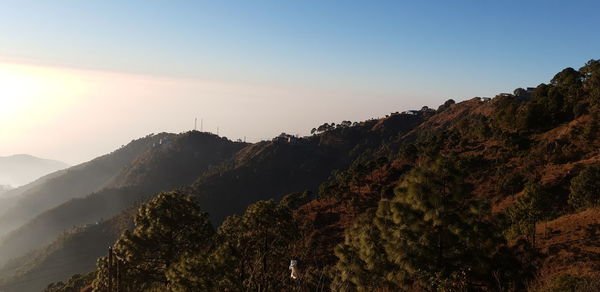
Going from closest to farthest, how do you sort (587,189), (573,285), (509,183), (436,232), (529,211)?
(573,285)
(436,232)
(529,211)
(587,189)
(509,183)

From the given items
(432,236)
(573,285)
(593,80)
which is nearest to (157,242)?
(432,236)

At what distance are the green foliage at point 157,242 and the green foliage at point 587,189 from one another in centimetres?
3280

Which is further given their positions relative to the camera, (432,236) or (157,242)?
(157,242)

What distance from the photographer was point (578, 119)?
59562 millimetres

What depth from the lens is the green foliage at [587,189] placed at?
34594 mm

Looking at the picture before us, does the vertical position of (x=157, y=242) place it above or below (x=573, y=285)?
below

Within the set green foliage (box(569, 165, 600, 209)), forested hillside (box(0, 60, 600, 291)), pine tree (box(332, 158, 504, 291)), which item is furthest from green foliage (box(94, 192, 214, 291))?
green foliage (box(569, 165, 600, 209))

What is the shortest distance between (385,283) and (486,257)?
384cm

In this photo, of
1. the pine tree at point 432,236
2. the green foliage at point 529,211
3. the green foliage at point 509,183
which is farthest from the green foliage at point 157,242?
the green foliage at point 509,183

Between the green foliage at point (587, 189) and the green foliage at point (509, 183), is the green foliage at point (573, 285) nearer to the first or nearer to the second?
the green foliage at point (587, 189)

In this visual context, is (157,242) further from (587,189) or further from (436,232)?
(587,189)

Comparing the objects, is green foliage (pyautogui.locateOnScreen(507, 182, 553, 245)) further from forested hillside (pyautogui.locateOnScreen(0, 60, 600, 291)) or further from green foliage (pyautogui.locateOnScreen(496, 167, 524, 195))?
green foliage (pyautogui.locateOnScreen(496, 167, 524, 195))

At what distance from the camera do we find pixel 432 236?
47.6ft

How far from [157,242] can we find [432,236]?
18.4m
